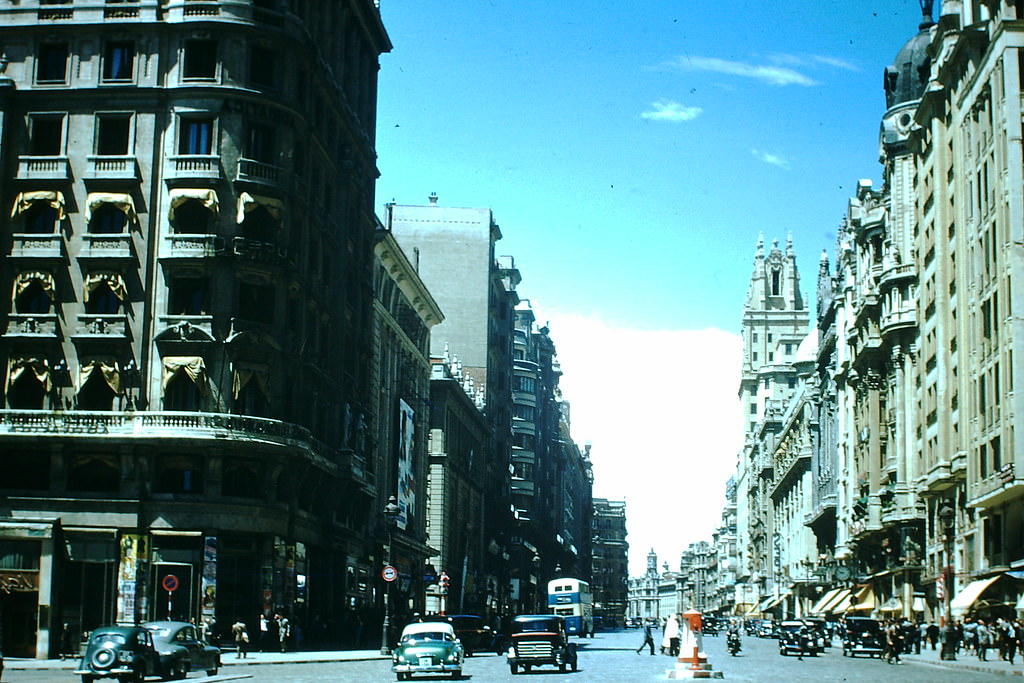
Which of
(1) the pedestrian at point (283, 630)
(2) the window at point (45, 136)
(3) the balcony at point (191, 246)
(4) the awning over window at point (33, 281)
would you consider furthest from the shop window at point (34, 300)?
(1) the pedestrian at point (283, 630)

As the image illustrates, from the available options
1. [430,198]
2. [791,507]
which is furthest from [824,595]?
[430,198]

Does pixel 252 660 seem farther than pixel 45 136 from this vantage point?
No

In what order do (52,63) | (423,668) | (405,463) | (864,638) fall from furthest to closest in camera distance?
(405,463)
(864,638)
(52,63)
(423,668)

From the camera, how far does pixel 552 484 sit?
180 metres

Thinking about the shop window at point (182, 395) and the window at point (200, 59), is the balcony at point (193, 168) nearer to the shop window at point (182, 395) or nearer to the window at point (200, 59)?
the window at point (200, 59)

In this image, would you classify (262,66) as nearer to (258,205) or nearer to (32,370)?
(258,205)

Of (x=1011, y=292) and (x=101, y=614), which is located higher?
(x=1011, y=292)

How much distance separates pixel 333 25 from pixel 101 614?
29.5 meters

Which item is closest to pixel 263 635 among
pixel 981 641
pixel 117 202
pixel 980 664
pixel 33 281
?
pixel 33 281

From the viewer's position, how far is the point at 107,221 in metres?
56.3

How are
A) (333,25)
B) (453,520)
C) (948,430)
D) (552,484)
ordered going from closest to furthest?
(333,25), (948,430), (453,520), (552,484)

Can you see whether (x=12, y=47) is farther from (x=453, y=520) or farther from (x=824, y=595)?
(x=824, y=595)

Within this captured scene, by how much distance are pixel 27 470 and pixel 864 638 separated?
37222 millimetres

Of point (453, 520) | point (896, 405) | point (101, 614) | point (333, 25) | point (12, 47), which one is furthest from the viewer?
point (453, 520)
